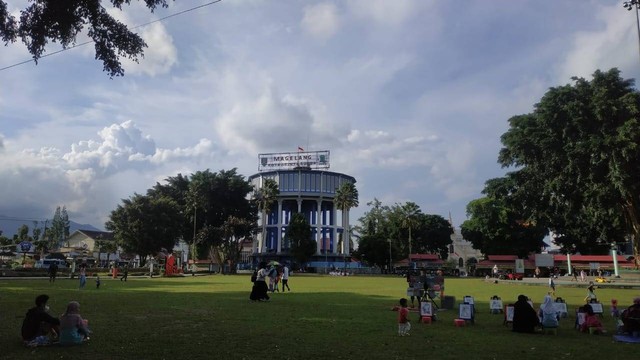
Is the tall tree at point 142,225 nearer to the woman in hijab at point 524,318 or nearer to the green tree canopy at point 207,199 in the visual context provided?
the green tree canopy at point 207,199

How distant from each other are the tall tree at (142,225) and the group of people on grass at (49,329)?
2601 inches

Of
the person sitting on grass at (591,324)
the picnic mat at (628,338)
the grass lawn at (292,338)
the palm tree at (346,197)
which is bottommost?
the grass lawn at (292,338)

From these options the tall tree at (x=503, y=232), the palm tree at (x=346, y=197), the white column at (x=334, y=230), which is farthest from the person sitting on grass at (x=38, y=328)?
the white column at (x=334, y=230)

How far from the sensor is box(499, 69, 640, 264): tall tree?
124 feet

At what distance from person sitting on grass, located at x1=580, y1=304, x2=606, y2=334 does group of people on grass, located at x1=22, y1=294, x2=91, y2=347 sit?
1298 centimetres

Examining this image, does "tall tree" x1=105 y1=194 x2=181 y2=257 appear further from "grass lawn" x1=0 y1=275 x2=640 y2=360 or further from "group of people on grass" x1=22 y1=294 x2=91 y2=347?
"group of people on grass" x1=22 y1=294 x2=91 y2=347

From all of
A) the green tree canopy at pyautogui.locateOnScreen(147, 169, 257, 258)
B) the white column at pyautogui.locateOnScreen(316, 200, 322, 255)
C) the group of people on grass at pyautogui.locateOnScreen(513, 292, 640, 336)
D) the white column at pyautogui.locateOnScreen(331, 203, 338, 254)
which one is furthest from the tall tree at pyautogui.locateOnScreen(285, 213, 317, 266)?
the group of people on grass at pyautogui.locateOnScreen(513, 292, 640, 336)

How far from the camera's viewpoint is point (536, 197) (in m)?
47.7

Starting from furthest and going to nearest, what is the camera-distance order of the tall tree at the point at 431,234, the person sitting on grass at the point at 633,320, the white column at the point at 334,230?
the white column at the point at 334,230 → the tall tree at the point at 431,234 → the person sitting on grass at the point at 633,320

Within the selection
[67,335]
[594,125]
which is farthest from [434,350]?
[594,125]

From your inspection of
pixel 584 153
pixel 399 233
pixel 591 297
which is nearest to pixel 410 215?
pixel 399 233

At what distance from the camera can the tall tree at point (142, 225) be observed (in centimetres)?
7406

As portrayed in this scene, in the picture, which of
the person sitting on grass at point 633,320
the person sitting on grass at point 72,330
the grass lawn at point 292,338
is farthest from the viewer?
the person sitting on grass at point 633,320

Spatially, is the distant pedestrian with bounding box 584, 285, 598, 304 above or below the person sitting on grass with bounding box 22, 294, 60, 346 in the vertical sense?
above
